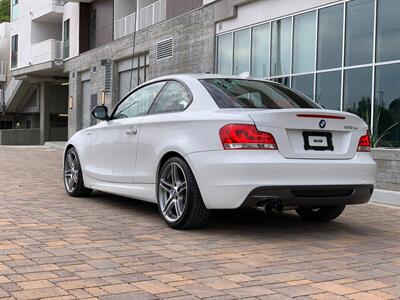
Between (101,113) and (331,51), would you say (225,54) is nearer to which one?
(331,51)

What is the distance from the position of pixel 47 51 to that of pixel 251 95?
95.9ft

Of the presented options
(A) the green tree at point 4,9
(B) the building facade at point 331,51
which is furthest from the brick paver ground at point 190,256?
(A) the green tree at point 4,9

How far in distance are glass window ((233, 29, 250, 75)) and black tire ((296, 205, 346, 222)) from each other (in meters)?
10.6

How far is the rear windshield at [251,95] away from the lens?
5.63 metres

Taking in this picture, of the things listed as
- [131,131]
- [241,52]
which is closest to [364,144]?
[131,131]

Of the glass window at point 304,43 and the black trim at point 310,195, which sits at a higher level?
the glass window at point 304,43

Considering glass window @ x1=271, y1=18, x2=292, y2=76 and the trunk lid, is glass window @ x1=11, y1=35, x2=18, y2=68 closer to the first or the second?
glass window @ x1=271, y1=18, x2=292, y2=76

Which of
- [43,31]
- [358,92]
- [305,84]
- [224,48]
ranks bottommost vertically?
[358,92]

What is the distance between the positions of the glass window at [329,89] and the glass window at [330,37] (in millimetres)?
222

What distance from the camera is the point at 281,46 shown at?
50.8 feet

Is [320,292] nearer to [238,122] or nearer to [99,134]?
[238,122]

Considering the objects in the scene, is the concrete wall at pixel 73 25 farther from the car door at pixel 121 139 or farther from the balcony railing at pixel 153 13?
the car door at pixel 121 139

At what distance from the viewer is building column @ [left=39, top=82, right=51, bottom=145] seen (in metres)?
37.9

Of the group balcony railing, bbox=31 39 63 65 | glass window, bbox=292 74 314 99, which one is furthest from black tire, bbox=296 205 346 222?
balcony railing, bbox=31 39 63 65
